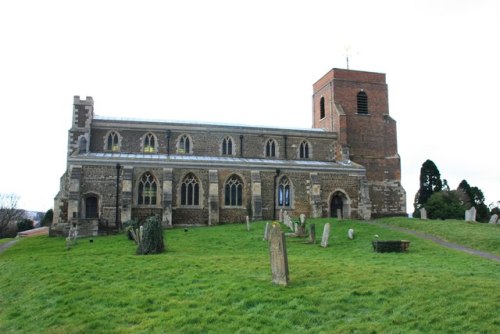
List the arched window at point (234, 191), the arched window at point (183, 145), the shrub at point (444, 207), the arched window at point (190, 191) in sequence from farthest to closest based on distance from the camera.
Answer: the shrub at point (444, 207) < the arched window at point (183, 145) < the arched window at point (234, 191) < the arched window at point (190, 191)

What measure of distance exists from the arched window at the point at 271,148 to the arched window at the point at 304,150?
7.41 feet

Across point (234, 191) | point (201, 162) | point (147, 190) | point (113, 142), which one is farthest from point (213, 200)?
point (113, 142)

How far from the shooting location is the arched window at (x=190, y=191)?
32625mm

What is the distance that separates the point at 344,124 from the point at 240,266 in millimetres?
27237

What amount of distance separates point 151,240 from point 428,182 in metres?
41.5

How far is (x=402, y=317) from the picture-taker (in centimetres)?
924

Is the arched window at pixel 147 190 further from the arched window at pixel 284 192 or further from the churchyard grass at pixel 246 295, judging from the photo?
the churchyard grass at pixel 246 295

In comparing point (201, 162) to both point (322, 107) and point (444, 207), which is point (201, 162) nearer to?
point (322, 107)

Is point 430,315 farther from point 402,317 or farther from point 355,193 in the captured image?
point 355,193

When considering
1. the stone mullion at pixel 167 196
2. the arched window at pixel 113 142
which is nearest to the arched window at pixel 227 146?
the stone mullion at pixel 167 196

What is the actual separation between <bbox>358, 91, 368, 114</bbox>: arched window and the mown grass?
44.3 ft

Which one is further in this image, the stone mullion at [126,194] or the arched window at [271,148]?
the arched window at [271,148]

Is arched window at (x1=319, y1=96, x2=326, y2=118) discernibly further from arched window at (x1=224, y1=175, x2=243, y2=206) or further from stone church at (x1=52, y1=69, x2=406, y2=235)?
arched window at (x1=224, y1=175, x2=243, y2=206)

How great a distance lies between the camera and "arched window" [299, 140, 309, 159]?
38844 millimetres
